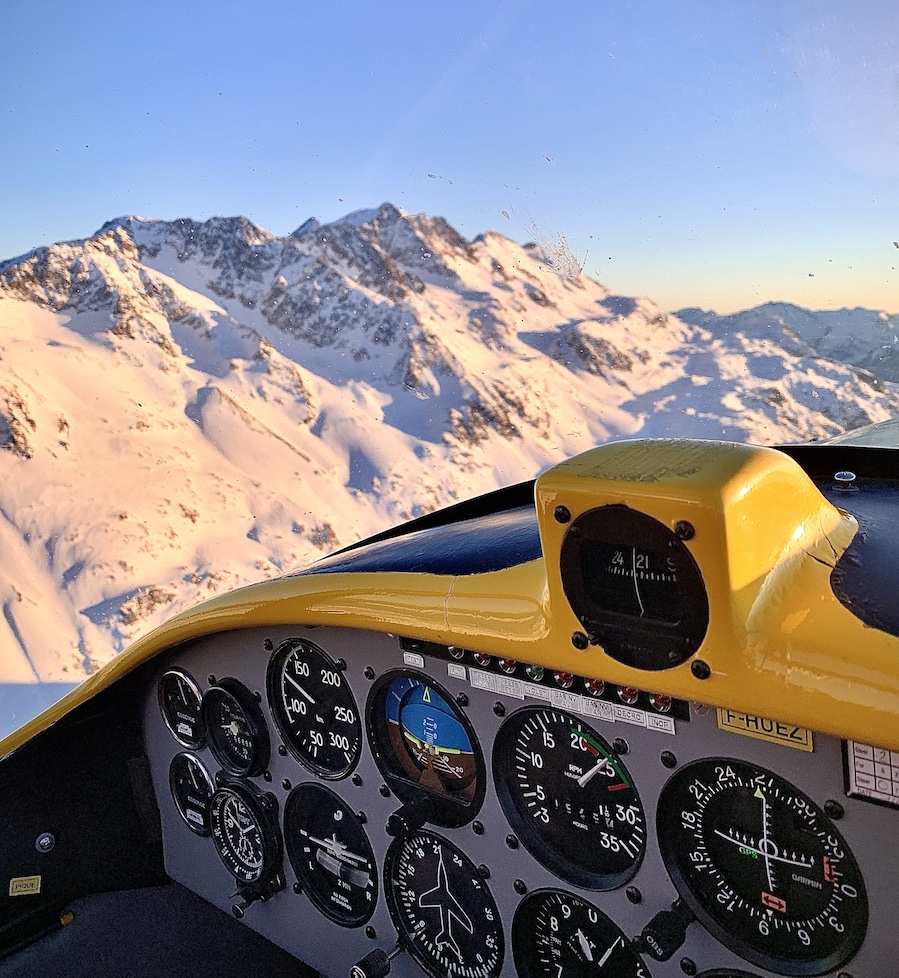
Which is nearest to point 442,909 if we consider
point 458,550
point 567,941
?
point 567,941

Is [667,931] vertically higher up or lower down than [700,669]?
lower down

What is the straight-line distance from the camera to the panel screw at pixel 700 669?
0.91m

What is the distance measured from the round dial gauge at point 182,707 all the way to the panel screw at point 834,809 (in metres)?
1.63

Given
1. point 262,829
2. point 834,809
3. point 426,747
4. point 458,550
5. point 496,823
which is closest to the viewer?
point 834,809

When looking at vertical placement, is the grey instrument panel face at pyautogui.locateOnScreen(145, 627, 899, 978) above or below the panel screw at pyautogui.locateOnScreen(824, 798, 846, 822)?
below

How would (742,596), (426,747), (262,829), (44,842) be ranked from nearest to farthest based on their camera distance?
(742,596)
(426,747)
(262,829)
(44,842)

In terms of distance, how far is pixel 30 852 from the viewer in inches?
92.8

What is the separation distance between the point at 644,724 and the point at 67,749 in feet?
6.24

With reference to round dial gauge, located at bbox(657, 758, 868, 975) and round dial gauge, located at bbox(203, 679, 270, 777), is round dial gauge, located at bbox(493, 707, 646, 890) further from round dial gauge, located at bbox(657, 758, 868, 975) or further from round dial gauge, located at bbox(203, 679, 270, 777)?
round dial gauge, located at bbox(203, 679, 270, 777)

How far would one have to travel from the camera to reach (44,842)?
2.36 metres

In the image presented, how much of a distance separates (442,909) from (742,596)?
1.26m

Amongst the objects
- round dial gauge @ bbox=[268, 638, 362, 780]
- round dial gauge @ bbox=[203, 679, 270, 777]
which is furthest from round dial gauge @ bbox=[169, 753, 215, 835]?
round dial gauge @ bbox=[268, 638, 362, 780]

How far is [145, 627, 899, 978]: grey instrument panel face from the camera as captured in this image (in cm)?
116

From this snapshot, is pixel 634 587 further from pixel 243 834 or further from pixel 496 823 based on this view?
pixel 243 834
